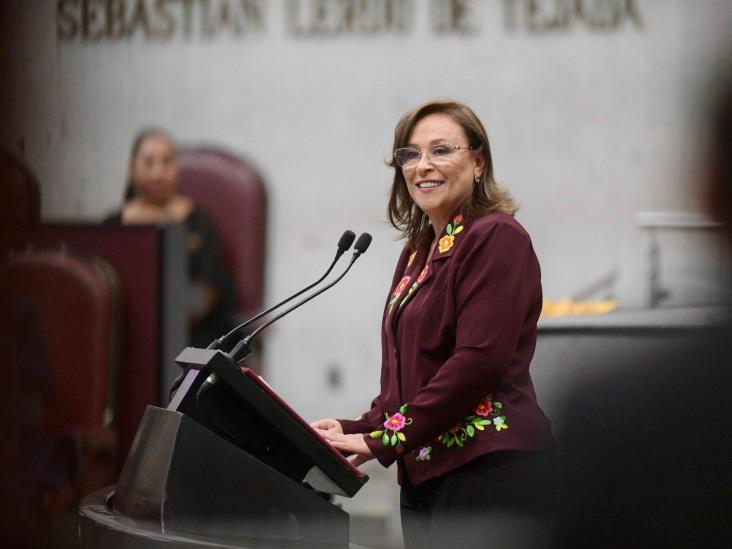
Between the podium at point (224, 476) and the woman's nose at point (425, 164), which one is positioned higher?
the woman's nose at point (425, 164)

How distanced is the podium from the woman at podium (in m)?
0.12

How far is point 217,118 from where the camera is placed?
2.12 meters

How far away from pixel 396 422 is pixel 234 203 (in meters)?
0.85

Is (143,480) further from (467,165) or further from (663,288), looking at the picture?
(663,288)

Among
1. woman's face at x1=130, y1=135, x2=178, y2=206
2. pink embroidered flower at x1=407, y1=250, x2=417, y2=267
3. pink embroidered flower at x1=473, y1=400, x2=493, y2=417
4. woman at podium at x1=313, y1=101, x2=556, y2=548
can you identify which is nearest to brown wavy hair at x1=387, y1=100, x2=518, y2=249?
woman at podium at x1=313, y1=101, x2=556, y2=548

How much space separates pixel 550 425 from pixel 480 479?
103mm

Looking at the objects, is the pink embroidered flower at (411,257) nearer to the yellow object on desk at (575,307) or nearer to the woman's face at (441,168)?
the woman's face at (441,168)

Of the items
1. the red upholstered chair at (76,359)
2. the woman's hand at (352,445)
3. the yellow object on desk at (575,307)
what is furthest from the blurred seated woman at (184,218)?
the woman's hand at (352,445)

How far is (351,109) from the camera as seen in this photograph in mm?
1980

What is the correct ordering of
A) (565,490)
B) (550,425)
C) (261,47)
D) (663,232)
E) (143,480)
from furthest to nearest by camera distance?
1. (261,47)
2. (663,232)
3. (565,490)
4. (550,425)
5. (143,480)

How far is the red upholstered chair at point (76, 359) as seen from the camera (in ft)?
7.25

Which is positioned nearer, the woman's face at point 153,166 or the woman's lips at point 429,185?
the woman's lips at point 429,185

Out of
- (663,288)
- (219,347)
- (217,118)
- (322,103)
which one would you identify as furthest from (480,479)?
(217,118)

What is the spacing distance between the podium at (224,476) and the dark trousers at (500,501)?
0.13 meters
